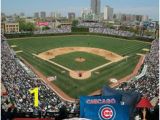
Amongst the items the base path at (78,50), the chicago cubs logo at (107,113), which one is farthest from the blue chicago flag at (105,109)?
the base path at (78,50)

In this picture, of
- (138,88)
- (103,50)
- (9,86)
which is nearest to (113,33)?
(103,50)

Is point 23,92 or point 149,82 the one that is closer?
point 23,92

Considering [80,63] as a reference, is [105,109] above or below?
above

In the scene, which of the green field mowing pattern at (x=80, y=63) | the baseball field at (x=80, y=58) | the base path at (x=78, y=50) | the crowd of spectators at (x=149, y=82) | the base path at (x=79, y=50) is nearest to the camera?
the crowd of spectators at (x=149, y=82)

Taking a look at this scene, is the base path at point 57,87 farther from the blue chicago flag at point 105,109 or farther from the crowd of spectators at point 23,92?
the blue chicago flag at point 105,109

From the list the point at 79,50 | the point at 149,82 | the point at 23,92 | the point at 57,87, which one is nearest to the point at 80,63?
the point at 79,50

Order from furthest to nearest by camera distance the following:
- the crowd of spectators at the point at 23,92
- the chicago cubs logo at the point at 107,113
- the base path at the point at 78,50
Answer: the base path at the point at 78,50
the crowd of spectators at the point at 23,92
the chicago cubs logo at the point at 107,113

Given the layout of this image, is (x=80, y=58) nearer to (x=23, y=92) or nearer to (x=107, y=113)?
(x=23, y=92)

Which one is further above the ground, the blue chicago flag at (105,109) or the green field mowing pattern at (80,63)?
the blue chicago flag at (105,109)
